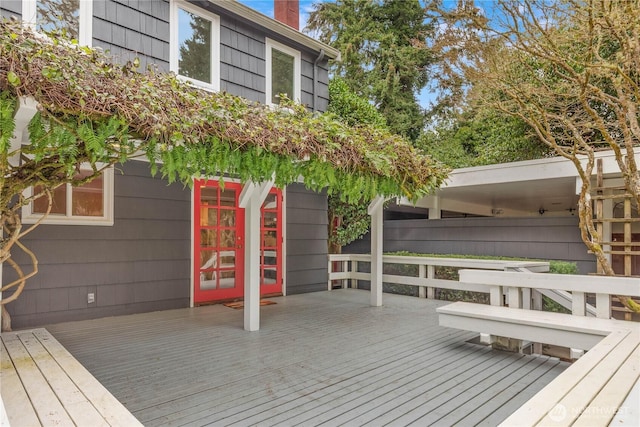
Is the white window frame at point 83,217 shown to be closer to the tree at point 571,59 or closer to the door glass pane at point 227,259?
the door glass pane at point 227,259

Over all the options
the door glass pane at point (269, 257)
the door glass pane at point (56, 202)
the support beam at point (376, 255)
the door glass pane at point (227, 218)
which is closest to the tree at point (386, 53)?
the support beam at point (376, 255)

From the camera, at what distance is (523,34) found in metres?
5.32

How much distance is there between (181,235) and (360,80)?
863 centimetres

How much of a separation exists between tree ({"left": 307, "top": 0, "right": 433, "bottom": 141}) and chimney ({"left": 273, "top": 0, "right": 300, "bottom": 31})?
4742 millimetres

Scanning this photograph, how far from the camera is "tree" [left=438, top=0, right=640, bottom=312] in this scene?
4.71m

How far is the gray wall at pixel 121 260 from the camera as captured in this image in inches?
175

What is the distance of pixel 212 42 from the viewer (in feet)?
18.7

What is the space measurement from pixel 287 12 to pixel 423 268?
5.12m

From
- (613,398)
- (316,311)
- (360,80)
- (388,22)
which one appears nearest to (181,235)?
(316,311)

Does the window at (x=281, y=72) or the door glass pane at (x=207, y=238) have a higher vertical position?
the window at (x=281, y=72)

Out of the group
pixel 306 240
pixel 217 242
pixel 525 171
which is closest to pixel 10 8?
pixel 217 242

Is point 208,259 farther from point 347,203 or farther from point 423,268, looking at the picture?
point 423,268

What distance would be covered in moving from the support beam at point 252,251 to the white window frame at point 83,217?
1770 millimetres

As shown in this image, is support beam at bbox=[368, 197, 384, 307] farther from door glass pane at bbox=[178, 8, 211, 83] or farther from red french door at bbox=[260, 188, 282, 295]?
door glass pane at bbox=[178, 8, 211, 83]
